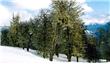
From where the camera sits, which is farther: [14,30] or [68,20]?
[14,30]

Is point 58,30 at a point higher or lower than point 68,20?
lower

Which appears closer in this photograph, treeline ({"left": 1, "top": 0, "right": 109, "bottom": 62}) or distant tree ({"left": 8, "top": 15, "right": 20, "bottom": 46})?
treeline ({"left": 1, "top": 0, "right": 109, "bottom": 62})

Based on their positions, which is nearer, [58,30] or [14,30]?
[58,30]

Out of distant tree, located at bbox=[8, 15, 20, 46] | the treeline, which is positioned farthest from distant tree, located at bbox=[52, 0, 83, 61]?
distant tree, located at bbox=[8, 15, 20, 46]

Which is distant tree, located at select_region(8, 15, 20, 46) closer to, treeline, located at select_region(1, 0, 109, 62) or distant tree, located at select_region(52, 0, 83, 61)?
treeline, located at select_region(1, 0, 109, 62)

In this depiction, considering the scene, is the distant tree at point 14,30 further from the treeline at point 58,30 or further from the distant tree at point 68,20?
the distant tree at point 68,20

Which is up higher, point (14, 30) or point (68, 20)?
point (68, 20)

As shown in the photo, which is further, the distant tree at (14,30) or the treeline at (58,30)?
the distant tree at (14,30)

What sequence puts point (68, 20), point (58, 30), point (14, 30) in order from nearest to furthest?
1. point (58, 30)
2. point (68, 20)
3. point (14, 30)

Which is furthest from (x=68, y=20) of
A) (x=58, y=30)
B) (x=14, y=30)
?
(x=14, y=30)

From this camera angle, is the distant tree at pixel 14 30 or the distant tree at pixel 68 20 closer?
the distant tree at pixel 68 20

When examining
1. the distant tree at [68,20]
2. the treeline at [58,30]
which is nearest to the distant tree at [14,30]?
the treeline at [58,30]

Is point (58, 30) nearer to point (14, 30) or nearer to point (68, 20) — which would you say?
point (68, 20)

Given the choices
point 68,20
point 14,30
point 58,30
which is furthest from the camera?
point 14,30
